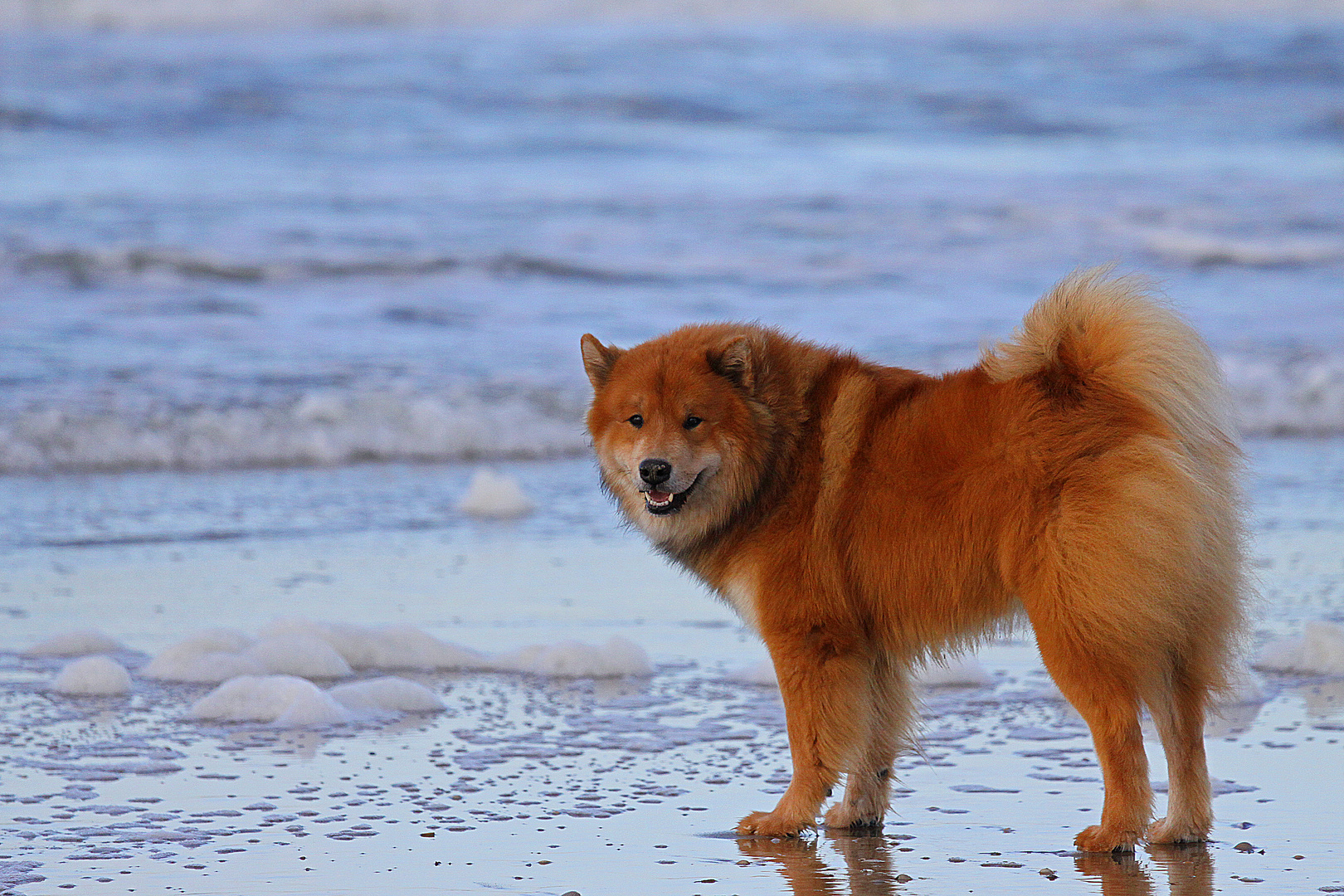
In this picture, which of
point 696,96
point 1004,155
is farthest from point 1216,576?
point 696,96

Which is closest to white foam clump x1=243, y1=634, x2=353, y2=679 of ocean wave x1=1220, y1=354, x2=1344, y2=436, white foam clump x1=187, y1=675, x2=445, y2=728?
white foam clump x1=187, y1=675, x2=445, y2=728

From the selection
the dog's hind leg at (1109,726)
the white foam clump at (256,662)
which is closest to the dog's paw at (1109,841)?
the dog's hind leg at (1109,726)

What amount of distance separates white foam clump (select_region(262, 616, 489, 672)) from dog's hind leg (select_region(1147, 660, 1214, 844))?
284 cm

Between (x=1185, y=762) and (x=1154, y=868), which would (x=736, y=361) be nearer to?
(x=1185, y=762)

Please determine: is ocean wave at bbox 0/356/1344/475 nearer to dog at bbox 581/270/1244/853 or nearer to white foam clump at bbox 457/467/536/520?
white foam clump at bbox 457/467/536/520

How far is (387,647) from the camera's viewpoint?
5949 mm

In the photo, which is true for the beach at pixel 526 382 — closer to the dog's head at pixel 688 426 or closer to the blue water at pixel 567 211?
the blue water at pixel 567 211

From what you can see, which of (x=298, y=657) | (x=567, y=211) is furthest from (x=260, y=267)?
(x=298, y=657)

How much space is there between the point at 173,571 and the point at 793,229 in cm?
1185

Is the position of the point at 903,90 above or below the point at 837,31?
below

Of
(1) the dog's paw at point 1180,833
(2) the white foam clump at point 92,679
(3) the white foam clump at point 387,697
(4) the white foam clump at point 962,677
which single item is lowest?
(1) the dog's paw at point 1180,833

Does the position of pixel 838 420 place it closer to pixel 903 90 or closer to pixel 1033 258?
pixel 1033 258

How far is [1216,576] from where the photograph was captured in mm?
3820

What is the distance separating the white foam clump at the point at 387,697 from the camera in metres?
5.32
